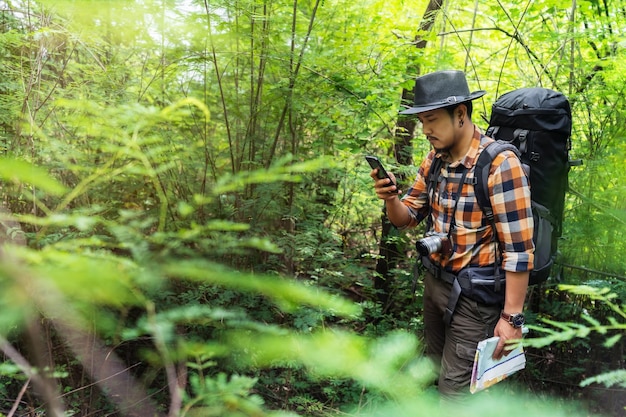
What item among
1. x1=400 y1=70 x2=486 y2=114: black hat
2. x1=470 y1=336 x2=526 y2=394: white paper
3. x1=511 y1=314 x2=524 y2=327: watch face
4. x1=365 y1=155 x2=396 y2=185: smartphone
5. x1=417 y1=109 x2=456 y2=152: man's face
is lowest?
x1=470 y1=336 x2=526 y2=394: white paper

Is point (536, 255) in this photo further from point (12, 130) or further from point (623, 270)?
point (12, 130)

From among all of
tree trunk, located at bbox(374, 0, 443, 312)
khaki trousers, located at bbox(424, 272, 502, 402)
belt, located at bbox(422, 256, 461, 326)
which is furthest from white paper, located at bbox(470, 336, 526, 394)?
tree trunk, located at bbox(374, 0, 443, 312)

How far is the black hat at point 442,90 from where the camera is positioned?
2260mm

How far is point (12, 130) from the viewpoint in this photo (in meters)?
2.99

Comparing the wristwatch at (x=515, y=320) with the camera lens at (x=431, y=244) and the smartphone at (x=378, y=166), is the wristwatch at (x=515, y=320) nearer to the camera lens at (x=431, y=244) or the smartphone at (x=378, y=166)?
the camera lens at (x=431, y=244)

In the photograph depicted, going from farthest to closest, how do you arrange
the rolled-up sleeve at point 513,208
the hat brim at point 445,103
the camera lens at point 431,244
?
the camera lens at point 431,244
the hat brim at point 445,103
the rolled-up sleeve at point 513,208

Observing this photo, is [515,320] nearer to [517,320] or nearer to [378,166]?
[517,320]

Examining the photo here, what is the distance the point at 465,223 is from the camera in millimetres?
2279

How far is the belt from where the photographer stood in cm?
234

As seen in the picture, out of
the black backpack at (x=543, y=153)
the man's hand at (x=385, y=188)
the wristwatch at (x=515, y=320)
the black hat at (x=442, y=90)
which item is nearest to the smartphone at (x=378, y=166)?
the man's hand at (x=385, y=188)

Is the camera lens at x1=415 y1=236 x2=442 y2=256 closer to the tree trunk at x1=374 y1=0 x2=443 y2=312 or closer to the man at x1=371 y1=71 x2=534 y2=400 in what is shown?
the man at x1=371 y1=71 x2=534 y2=400

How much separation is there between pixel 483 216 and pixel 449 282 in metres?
0.46

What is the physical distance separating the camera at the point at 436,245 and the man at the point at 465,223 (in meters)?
0.01

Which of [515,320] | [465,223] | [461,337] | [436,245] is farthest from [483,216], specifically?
[461,337]
